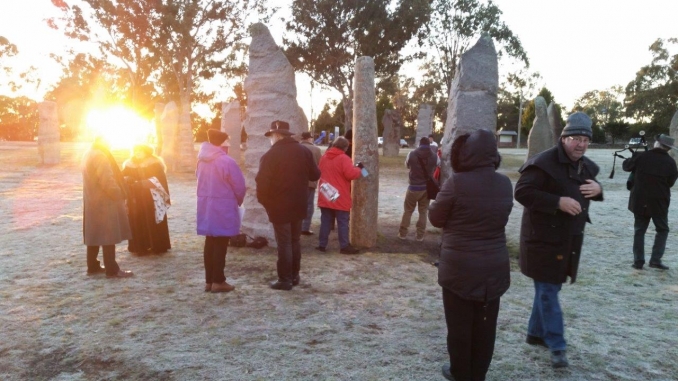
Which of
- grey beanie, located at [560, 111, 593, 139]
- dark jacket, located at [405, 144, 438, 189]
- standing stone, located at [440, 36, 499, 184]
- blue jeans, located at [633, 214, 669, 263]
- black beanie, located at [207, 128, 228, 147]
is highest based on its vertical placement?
standing stone, located at [440, 36, 499, 184]

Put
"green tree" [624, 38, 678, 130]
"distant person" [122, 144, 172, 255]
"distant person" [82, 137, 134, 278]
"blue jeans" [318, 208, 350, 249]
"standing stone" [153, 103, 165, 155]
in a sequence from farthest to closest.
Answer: "green tree" [624, 38, 678, 130] → "standing stone" [153, 103, 165, 155] → "blue jeans" [318, 208, 350, 249] → "distant person" [122, 144, 172, 255] → "distant person" [82, 137, 134, 278]

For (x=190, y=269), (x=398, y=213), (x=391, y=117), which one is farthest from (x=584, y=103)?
(x=190, y=269)

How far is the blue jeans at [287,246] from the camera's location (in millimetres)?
6137

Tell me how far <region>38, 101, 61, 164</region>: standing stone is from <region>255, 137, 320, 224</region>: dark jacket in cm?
2059

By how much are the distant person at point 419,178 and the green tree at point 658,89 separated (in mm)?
46840

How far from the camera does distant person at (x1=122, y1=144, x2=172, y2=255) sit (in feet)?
25.6

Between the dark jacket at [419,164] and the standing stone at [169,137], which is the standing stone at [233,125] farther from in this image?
the dark jacket at [419,164]

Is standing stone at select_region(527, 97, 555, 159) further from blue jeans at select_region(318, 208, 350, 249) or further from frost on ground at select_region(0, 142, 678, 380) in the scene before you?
blue jeans at select_region(318, 208, 350, 249)

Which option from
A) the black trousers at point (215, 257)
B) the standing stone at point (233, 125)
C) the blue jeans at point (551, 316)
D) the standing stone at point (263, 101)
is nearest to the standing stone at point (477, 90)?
the standing stone at point (263, 101)

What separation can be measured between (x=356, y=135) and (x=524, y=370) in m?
5.14

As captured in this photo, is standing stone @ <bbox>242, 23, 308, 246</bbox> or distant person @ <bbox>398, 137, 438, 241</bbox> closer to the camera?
standing stone @ <bbox>242, 23, 308, 246</bbox>

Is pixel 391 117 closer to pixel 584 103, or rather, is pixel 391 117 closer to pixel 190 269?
pixel 190 269

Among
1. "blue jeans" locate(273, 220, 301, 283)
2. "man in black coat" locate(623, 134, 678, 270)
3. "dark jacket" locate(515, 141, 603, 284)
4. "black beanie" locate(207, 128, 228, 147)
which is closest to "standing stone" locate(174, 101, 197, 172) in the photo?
"black beanie" locate(207, 128, 228, 147)

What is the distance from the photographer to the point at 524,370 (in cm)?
422
